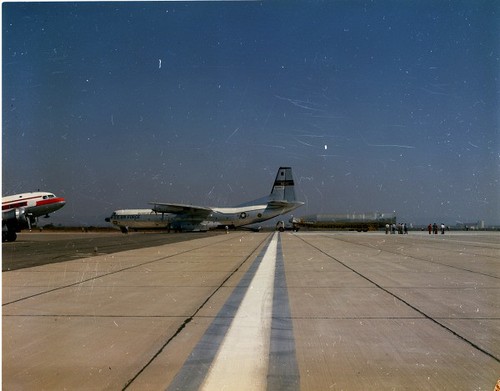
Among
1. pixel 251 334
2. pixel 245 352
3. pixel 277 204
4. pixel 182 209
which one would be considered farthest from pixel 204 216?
pixel 245 352

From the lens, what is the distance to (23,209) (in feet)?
90.8

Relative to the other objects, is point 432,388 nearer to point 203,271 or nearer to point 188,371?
point 188,371

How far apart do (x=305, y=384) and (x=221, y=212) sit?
61217 mm

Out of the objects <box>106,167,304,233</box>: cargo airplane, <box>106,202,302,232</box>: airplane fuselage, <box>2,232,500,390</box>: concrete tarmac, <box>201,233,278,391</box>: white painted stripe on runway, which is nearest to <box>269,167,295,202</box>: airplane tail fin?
<box>106,167,304,233</box>: cargo airplane

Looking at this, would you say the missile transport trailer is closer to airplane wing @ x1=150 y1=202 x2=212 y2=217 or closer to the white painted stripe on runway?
airplane wing @ x1=150 y1=202 x2=212 y2=217

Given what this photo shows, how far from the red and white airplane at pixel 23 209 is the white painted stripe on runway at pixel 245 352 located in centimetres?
2459

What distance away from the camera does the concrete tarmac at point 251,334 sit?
3934mm

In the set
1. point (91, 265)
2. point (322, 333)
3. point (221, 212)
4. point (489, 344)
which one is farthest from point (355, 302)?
point (221, 212)

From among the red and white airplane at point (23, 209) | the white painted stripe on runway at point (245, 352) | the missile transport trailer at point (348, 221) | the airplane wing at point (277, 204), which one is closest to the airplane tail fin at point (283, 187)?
the airplane wing at point (277, 204)

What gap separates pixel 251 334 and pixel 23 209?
1036 inches

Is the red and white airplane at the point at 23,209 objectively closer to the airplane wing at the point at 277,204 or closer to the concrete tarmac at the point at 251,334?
the concrete tarmac at the point at 251,334

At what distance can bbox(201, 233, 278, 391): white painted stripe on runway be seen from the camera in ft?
12.6

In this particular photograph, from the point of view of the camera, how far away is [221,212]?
64812mm

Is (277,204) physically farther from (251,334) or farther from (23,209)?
(251,334)
